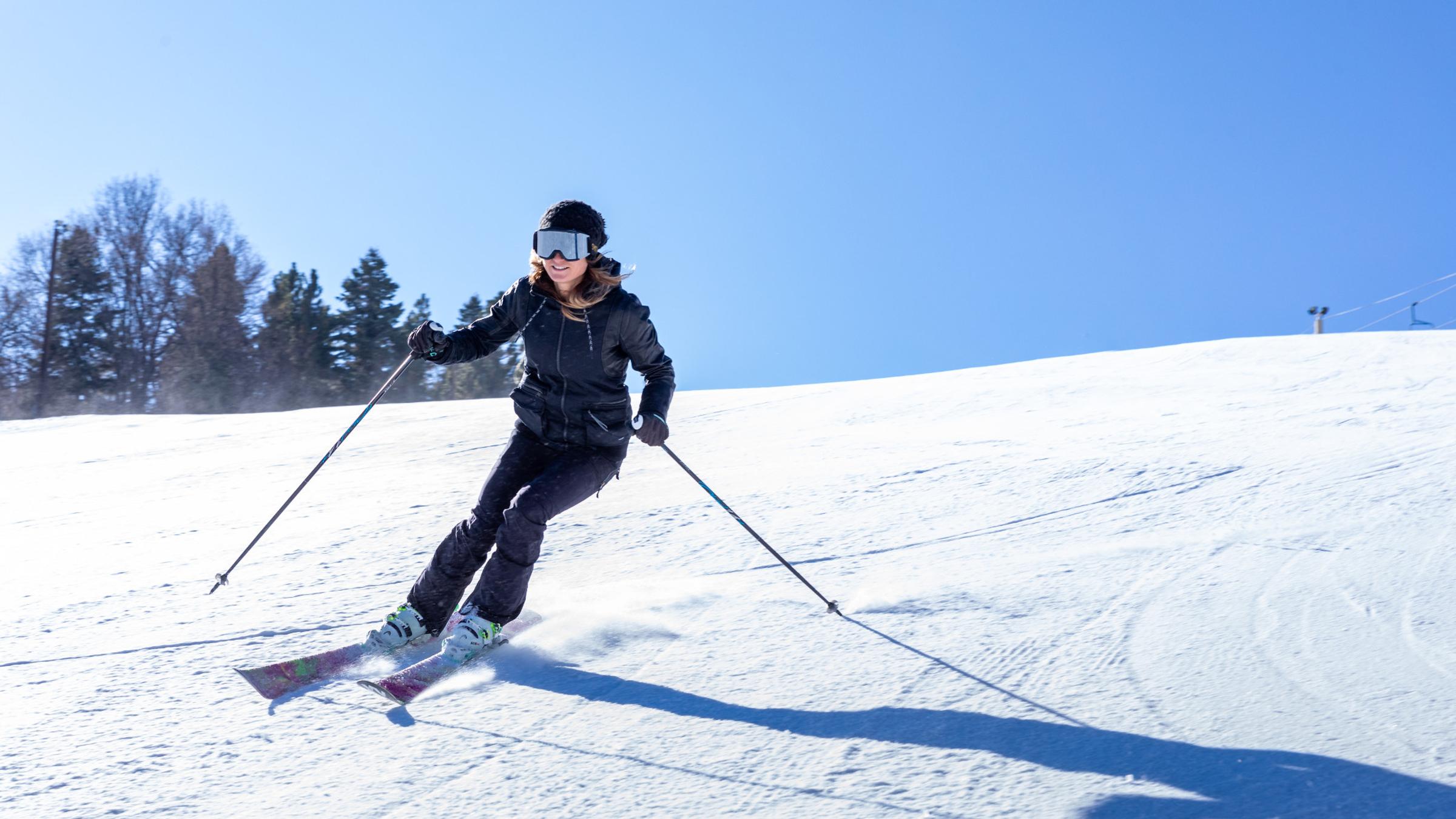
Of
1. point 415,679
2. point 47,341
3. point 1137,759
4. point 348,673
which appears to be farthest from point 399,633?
point 47,341

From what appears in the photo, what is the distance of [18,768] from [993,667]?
2252 millimetres

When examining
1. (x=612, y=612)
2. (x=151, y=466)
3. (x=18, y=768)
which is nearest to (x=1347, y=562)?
(x=612, y=612)

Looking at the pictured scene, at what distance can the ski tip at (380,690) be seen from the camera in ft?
8.23

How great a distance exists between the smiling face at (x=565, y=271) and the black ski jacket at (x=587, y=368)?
0.24ft

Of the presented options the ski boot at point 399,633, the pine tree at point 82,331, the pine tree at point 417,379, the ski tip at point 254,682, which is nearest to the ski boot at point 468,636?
the ski boot at point 399,633

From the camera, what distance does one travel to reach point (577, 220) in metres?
3.20

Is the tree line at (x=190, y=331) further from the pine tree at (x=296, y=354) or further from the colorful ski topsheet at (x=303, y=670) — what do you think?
the colorful ski topsheet at (x=303, y=670)

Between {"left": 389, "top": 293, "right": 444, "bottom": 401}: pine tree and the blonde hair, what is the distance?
3705 centimetres

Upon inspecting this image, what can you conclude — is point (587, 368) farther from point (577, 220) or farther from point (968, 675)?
point (968, 675)

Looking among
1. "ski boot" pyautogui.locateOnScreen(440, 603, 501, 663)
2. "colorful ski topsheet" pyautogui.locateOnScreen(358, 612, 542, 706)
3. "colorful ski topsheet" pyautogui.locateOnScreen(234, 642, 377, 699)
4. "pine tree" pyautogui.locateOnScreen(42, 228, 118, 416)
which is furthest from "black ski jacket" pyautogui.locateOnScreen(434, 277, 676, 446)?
"pine tree" pyautogui.locateOnScreen(42, 228, 118, 416)

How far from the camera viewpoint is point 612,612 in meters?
3.35

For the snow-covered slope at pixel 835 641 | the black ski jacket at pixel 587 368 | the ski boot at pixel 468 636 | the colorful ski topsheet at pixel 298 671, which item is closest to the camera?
the snow-covered slope at pixel 835 641

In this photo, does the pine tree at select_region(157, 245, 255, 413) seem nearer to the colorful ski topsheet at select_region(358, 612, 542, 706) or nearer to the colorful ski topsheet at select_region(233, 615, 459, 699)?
the colorful ski topsheet at select_region(233, 615, 459, 699)

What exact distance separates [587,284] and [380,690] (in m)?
1.34
